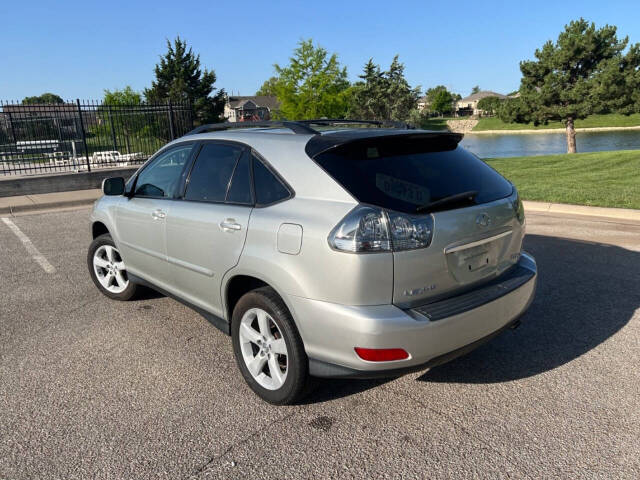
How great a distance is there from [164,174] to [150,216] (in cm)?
37

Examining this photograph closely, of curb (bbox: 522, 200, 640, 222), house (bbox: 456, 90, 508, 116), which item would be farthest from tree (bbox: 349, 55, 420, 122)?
house (bbox: 456, 90, 508, 116)

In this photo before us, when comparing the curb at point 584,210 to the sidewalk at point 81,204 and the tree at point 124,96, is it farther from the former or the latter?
the tree at point 124,96

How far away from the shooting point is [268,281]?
9.20 ft

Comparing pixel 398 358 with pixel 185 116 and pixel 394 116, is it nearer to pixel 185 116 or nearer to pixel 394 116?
pixel 185 116

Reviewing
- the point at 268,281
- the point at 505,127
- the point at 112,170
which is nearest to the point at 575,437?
the point at 268,281

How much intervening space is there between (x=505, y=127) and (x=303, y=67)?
195ft

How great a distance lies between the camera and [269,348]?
2.98 metres

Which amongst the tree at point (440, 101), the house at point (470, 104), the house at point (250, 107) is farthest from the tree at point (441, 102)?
the house at point (250, 107)

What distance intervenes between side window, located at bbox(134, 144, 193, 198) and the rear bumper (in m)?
1.78

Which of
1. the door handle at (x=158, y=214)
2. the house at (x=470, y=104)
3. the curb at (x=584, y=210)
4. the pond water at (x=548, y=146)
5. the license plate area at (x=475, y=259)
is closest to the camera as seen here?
the license plate area at (x=475, y=259)

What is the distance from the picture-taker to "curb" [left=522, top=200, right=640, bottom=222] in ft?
26.5

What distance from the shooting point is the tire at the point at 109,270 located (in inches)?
190

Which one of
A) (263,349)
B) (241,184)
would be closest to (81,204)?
(241,184)

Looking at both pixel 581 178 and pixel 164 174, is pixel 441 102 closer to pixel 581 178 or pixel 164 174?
pixel 581 178
